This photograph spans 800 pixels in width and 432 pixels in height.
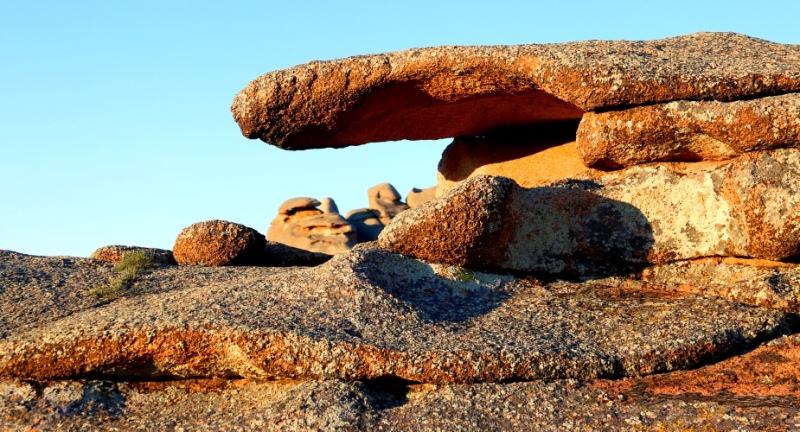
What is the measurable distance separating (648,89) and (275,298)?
5766 mm

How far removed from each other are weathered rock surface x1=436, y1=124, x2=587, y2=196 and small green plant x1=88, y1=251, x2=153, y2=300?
16.5ft

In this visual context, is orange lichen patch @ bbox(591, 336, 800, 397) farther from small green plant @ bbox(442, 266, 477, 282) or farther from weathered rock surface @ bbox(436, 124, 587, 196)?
weathered rock surface @ bbox(436, 124, 587, 196)

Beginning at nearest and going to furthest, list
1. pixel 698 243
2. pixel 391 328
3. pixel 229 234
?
pixel 391 328, pixel 698 243, pixel 229 234

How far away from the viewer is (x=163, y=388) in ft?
33.9

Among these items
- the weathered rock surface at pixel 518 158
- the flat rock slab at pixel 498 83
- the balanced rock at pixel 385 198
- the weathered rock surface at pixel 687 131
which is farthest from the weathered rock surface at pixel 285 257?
the balanced rock at pixel 385 198

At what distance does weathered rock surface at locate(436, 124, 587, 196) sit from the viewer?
1495cm

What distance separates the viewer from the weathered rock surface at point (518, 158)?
14945mm

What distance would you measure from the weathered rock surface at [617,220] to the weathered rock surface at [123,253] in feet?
14.7

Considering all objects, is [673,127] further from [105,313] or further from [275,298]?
[105,313]

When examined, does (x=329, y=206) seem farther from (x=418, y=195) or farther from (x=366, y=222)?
(x=418, y=195)

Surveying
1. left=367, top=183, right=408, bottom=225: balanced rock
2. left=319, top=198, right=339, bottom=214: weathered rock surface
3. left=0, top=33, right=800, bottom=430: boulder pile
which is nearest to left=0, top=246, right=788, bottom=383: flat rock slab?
left=0, top=33, right=800, bottom=430: boulder pile

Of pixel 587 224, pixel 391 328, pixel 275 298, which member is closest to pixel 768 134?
pixel 587 224

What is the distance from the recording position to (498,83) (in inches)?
518

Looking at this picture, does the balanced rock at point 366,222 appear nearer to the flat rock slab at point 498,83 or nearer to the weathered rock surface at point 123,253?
the weathered rock surface at point 123,253
